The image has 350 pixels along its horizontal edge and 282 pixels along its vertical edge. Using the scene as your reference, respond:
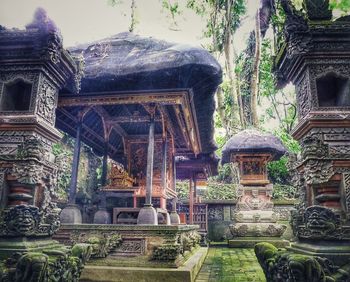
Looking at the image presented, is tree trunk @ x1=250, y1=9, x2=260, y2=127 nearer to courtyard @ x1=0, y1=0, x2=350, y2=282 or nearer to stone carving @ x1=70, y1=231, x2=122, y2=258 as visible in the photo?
courtyard @ x1=0, y1=0, x2=350, y2=282

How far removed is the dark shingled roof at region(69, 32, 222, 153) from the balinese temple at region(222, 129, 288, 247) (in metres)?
4.84

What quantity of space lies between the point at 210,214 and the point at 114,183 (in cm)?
741

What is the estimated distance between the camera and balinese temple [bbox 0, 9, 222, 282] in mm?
3713

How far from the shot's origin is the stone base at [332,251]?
10.1ft

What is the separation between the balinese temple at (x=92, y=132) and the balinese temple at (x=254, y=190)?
2.62 meters

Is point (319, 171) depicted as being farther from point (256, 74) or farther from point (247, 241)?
point (256, 74)

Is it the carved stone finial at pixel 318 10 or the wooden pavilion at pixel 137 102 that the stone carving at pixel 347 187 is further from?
the wooden pavilion at pixel 137 102

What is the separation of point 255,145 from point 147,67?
6.64 m

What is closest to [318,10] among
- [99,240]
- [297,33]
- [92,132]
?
[297,33]

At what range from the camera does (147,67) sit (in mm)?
5996

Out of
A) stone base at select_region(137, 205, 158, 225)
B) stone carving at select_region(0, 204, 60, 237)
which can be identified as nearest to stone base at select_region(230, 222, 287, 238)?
stone base at select_region(137, 205, 158, 225)

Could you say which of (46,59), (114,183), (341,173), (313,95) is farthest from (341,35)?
(114,183)

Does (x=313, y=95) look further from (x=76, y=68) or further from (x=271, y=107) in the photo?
(x=271, y=107)

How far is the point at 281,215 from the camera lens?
1330 cm
